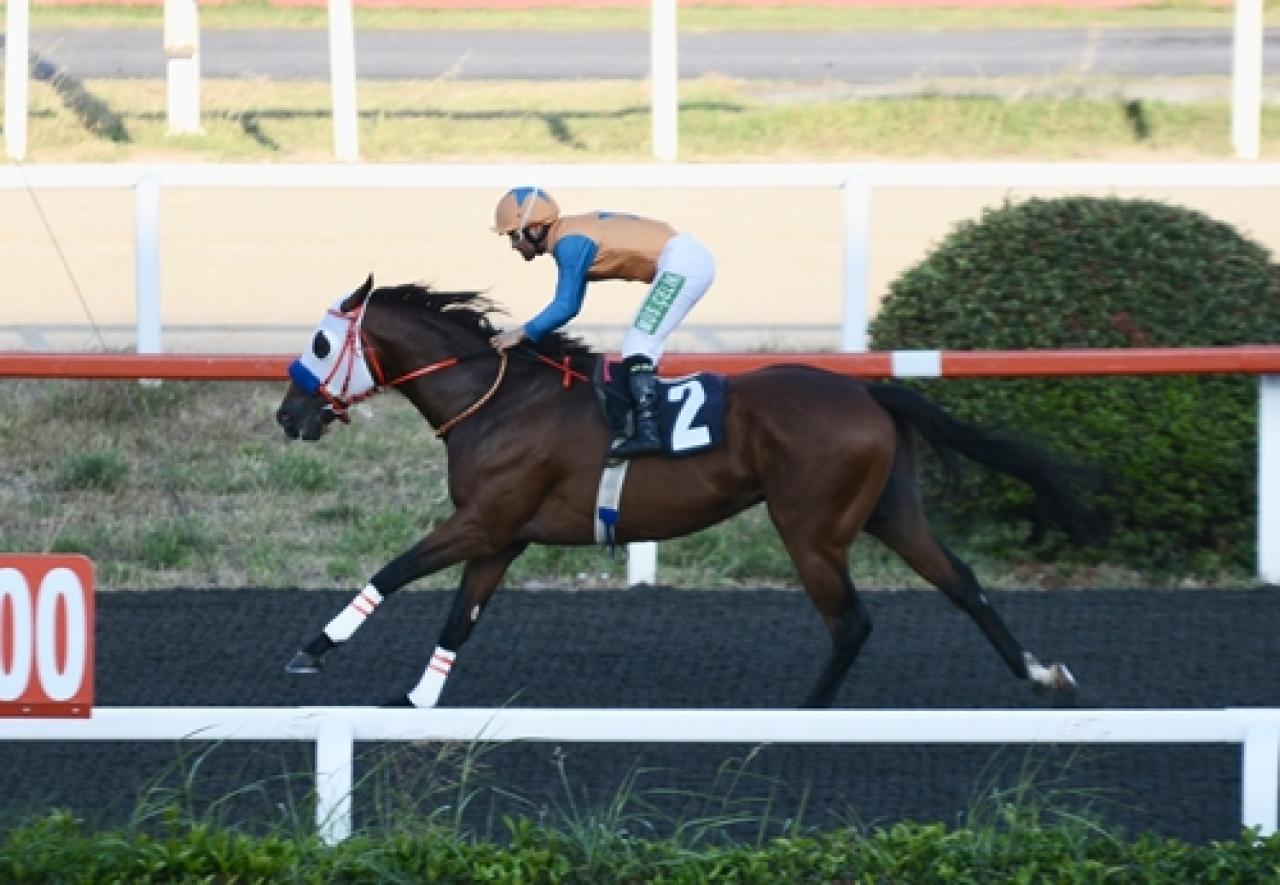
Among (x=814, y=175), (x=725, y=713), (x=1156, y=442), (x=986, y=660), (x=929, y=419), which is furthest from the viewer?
(x=814, y=175)

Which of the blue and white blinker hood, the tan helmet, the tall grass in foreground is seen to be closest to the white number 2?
the tan helmet

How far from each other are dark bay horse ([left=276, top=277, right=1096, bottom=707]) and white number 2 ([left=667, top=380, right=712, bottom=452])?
0.06 m

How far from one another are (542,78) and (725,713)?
1749cm

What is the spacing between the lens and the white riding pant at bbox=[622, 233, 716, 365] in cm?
643

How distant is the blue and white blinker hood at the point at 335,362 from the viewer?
646 centimetres

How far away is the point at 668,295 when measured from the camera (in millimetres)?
6461

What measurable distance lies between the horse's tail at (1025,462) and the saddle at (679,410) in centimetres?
48

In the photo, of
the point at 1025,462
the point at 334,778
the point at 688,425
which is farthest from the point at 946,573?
the point at 334,778

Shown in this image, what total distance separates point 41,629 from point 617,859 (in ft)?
4.39

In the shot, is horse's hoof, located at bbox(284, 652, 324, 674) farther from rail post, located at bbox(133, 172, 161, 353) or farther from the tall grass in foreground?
rail post, located at bbox(133, 172, 161, 353)

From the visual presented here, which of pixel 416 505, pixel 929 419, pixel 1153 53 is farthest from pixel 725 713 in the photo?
pixel 1153 53

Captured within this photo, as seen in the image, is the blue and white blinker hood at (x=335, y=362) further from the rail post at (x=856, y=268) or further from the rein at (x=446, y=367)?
the rail post at (x=856, y=268)

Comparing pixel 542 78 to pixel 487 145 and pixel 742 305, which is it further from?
pixel 742 305

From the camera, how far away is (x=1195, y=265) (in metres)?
8.02
